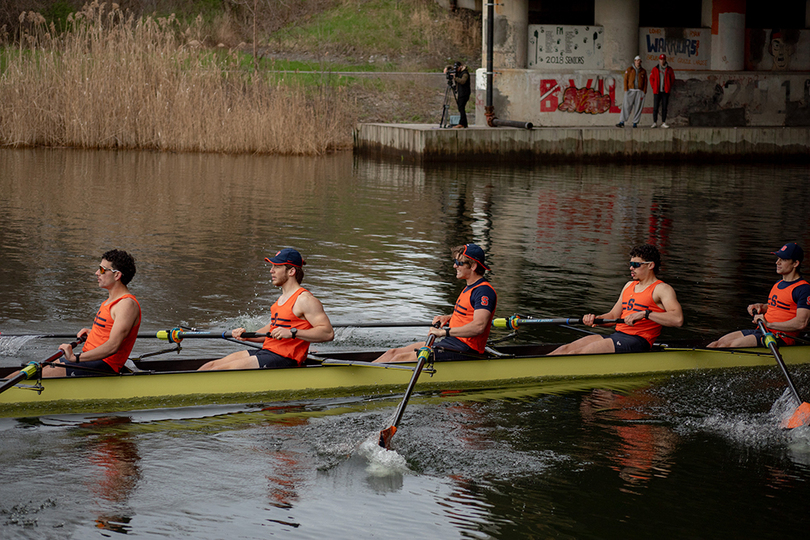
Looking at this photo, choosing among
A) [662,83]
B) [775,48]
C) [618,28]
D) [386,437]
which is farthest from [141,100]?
[386,437]

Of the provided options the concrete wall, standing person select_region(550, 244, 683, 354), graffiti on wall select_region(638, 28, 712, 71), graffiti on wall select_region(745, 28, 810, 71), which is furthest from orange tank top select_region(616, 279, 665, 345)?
graffiti on wall select_region(745, 28, 810, 71)

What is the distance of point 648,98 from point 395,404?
23.0m

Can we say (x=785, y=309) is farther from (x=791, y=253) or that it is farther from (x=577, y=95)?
(x=577, y=95)

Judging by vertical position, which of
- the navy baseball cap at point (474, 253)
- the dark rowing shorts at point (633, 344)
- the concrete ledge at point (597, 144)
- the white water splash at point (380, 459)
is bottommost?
the white water splash at point (380, 459)

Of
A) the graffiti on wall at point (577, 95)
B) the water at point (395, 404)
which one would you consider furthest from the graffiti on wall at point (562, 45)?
the water at point (395, 404)

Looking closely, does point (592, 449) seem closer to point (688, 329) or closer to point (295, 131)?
point (688, 329)

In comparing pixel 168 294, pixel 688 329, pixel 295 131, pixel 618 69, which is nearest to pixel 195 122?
pixel 295 131

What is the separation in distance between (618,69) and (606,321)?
70.2ft

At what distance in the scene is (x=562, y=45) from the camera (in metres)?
29.1

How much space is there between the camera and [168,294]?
1220 centimetres

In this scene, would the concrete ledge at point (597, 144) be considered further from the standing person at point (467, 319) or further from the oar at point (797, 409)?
the oar at point (797, 409)

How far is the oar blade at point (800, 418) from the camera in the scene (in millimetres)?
7964

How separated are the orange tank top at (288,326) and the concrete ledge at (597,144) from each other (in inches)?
742

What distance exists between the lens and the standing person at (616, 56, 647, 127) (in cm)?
2778
